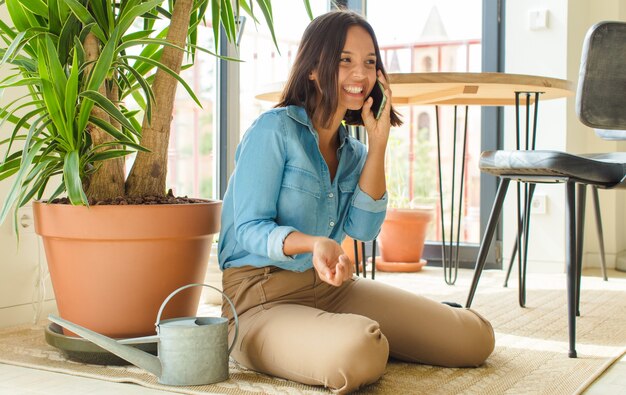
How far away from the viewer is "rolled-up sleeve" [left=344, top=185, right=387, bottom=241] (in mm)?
1950

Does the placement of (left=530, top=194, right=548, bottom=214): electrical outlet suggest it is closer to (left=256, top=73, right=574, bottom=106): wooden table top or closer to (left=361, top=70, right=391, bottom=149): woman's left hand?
(left=256, top=73, right=574, bottom=106): wooden table top

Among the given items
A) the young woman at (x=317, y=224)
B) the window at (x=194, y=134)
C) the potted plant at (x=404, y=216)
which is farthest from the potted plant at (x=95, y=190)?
the potted plant at (x=404, y=216)

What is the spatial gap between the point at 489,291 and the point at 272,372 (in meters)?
1.63

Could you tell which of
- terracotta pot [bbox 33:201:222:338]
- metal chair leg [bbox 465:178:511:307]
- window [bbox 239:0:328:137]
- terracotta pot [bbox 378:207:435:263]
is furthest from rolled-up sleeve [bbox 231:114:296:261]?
terracotta pot [bbox 378:207:435:263]

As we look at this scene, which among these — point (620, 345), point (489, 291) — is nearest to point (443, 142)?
point (489, 291)

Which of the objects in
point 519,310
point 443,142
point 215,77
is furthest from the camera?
point 443,142

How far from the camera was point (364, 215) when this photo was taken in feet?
6.43

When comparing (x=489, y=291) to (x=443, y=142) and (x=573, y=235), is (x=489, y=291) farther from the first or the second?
(x=443, y=142)

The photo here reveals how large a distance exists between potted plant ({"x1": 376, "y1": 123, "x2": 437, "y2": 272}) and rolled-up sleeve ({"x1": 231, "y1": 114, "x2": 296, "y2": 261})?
1963 millimetres

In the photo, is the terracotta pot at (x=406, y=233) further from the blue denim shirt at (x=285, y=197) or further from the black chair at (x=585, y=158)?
the blue denim shirt at (x=285, y=197)

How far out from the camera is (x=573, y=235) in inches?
81.4

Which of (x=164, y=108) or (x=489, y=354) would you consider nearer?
(x=489, y=354)

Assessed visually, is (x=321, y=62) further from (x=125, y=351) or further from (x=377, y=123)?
(x=125, y=351)

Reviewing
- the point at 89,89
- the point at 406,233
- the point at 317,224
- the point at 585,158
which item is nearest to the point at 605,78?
the point at 585,158
